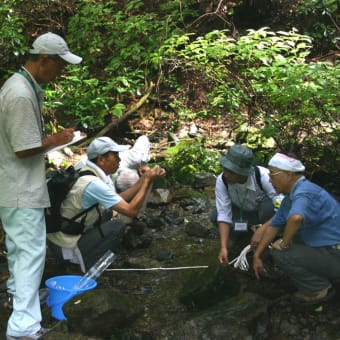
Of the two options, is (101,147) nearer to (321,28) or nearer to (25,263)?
Answer: (25,263)

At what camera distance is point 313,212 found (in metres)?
3.24

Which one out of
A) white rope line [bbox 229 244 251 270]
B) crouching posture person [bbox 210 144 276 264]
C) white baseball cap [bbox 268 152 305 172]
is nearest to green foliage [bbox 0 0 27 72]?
crouching posture person [bbox 210 144 276 264]

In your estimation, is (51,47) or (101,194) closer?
(51,47)

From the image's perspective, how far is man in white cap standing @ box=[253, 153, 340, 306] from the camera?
327 cm

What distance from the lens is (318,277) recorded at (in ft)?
11.3

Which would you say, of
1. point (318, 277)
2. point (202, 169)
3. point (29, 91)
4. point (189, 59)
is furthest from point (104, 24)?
point (318, 277)

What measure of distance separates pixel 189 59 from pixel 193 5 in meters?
3.26

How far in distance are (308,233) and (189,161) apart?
437 centimetres

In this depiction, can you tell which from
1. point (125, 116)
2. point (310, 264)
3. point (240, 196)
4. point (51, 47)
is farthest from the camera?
point (125, 116)

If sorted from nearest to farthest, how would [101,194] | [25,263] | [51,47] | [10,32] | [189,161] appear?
1. [51,47]
2. [25,263]
3. [101,194]
4. [189,161]
5. [10,32]

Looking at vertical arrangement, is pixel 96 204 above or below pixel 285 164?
below

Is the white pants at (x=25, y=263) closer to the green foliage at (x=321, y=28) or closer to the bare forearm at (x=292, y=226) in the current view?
the bare forearm at (x=292, y=226)

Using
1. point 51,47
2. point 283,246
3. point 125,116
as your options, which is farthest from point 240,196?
point 125,116

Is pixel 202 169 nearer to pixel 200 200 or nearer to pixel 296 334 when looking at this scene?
pixel 200 200
